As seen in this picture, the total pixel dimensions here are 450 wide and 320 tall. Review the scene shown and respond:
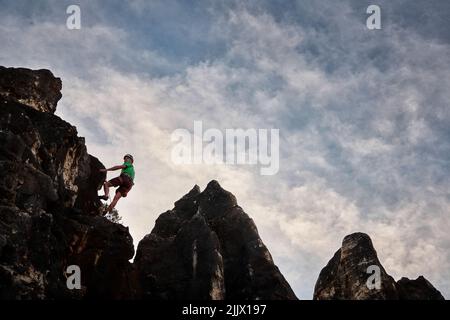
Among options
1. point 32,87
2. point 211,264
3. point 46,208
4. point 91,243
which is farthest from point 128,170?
point 32,87

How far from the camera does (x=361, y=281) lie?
3375cm

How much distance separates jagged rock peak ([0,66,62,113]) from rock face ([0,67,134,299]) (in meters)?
0.06

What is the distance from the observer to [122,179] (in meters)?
29.5

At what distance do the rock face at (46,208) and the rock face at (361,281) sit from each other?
1701cm

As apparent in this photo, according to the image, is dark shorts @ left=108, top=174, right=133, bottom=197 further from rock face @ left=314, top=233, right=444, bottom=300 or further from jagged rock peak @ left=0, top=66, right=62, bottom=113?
rock face @ left=314, top=233, right=444, bottom=300

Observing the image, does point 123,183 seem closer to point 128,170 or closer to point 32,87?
point 128,170

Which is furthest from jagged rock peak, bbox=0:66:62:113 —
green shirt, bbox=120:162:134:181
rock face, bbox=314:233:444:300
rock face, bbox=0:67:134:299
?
rock face, bbox=314:233:444:300

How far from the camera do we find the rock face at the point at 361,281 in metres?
32.8

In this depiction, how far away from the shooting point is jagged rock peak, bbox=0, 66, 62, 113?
31.0 m

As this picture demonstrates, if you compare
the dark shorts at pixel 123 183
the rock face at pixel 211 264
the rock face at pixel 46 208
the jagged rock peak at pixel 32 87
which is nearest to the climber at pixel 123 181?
the dark shorts at pixel 123 183

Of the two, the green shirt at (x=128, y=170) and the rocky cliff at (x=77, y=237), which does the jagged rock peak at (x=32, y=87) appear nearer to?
the rocky cliff at (x=77, y=237)

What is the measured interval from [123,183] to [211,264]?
9184 mm
